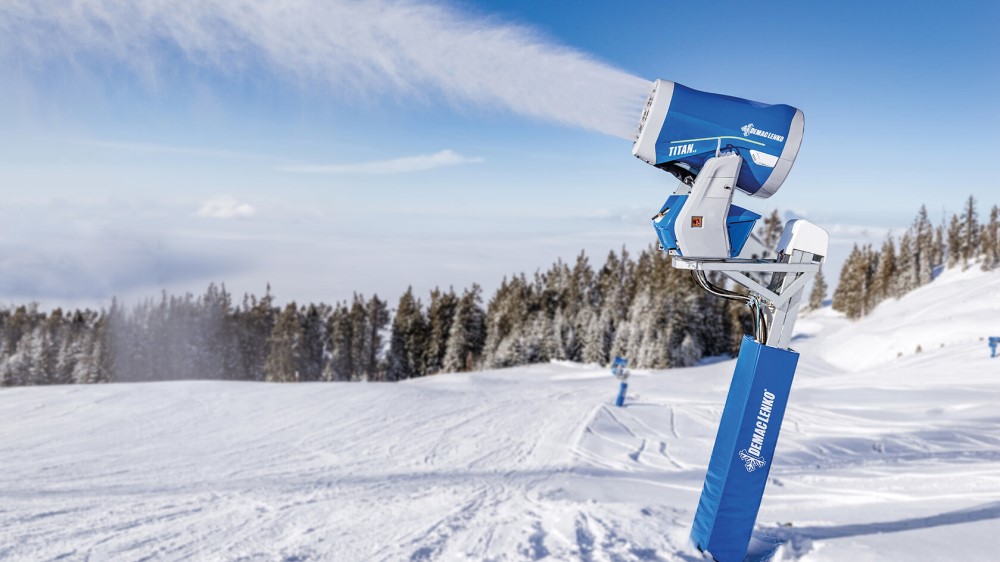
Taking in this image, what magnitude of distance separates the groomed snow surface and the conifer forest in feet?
105

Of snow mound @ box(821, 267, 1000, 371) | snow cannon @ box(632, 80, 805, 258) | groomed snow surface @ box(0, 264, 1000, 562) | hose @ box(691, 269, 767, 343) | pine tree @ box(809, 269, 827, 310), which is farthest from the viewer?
pine tree @ box(809, 269, 827, 310)

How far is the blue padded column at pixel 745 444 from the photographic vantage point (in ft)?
12.7

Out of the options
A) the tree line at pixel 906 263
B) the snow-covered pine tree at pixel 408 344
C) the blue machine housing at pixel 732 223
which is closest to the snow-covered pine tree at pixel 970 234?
the tree line at pixel 906 263

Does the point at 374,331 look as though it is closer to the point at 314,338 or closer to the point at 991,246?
the point at 314,338

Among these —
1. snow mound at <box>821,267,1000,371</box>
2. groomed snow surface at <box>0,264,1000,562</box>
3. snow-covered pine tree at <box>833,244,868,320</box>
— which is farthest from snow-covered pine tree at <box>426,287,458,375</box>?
snow-covered pine tree at <box>833,244,868,320</box>

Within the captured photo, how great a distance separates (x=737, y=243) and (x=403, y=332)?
204 ft

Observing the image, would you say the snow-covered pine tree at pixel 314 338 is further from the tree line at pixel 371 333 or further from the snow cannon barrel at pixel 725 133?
the snow cannon barrel at pixel 725 133

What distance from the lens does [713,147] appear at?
3.62 m

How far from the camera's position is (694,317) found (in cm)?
4956

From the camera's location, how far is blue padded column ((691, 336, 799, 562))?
12.7 feet

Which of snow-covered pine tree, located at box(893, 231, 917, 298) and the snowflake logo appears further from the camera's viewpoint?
snow-covered pine tree, located at box(893, 231, 917, 298)

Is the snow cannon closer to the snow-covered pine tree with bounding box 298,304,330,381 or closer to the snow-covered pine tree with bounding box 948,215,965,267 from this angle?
the snow-covered pine tree with bounding box 298,304,330,381

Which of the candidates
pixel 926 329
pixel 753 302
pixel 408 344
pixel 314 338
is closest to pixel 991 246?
pixel 926 329

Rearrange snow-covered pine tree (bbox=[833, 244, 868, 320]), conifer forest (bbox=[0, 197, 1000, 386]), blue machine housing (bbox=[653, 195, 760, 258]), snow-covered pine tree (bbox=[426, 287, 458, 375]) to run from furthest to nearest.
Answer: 1. snow-covered pine tree (bbox=[833, 244, 868, 320])
2. snow-covered pine tree (bbox=[426, 287, 458, 375])
3. conifer forest (bbox=[0, 197, 1000, 386])
4. blue machine housing (bbox=[653, 195, 760, 258])
